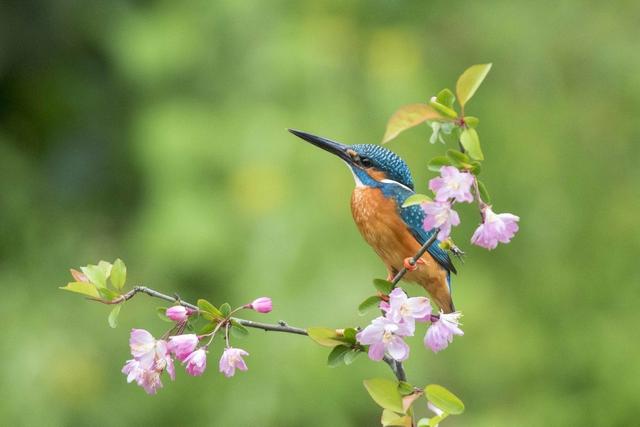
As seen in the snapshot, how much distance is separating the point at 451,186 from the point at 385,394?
0.89ft

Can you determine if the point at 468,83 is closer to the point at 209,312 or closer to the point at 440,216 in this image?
the point at 440,216

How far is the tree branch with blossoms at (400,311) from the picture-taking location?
104 centimetres

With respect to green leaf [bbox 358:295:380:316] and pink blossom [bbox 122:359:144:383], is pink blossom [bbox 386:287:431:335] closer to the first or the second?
green leaf [bbox 358:295:380:316]

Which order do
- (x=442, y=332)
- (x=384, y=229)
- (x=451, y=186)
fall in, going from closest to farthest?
(x=451, y=186), (x=442, y=332), (x=384, y=229)

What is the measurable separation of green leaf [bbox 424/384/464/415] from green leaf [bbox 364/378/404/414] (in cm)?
4

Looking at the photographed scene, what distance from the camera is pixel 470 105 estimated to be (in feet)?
14.6

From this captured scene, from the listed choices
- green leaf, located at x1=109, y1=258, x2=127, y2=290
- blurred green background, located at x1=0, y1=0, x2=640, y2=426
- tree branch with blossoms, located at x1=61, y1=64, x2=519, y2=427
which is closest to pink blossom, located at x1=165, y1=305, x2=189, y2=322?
tree branch with blossoms, located at x1=61, y1=64, x2=519, y2=427

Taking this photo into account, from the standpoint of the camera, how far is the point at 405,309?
1124 millimetres

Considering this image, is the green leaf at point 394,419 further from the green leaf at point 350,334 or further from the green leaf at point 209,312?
the green leaf at point 209,312

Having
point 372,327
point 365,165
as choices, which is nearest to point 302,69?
point 365,165

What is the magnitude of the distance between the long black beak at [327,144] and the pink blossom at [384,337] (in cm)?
29

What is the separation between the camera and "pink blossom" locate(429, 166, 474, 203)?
1021mm

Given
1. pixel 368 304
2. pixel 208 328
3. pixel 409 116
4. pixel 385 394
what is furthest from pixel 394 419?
pixel 409 116

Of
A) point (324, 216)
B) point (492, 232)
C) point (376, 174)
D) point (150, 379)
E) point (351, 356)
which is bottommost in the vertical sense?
point (324, 216)
